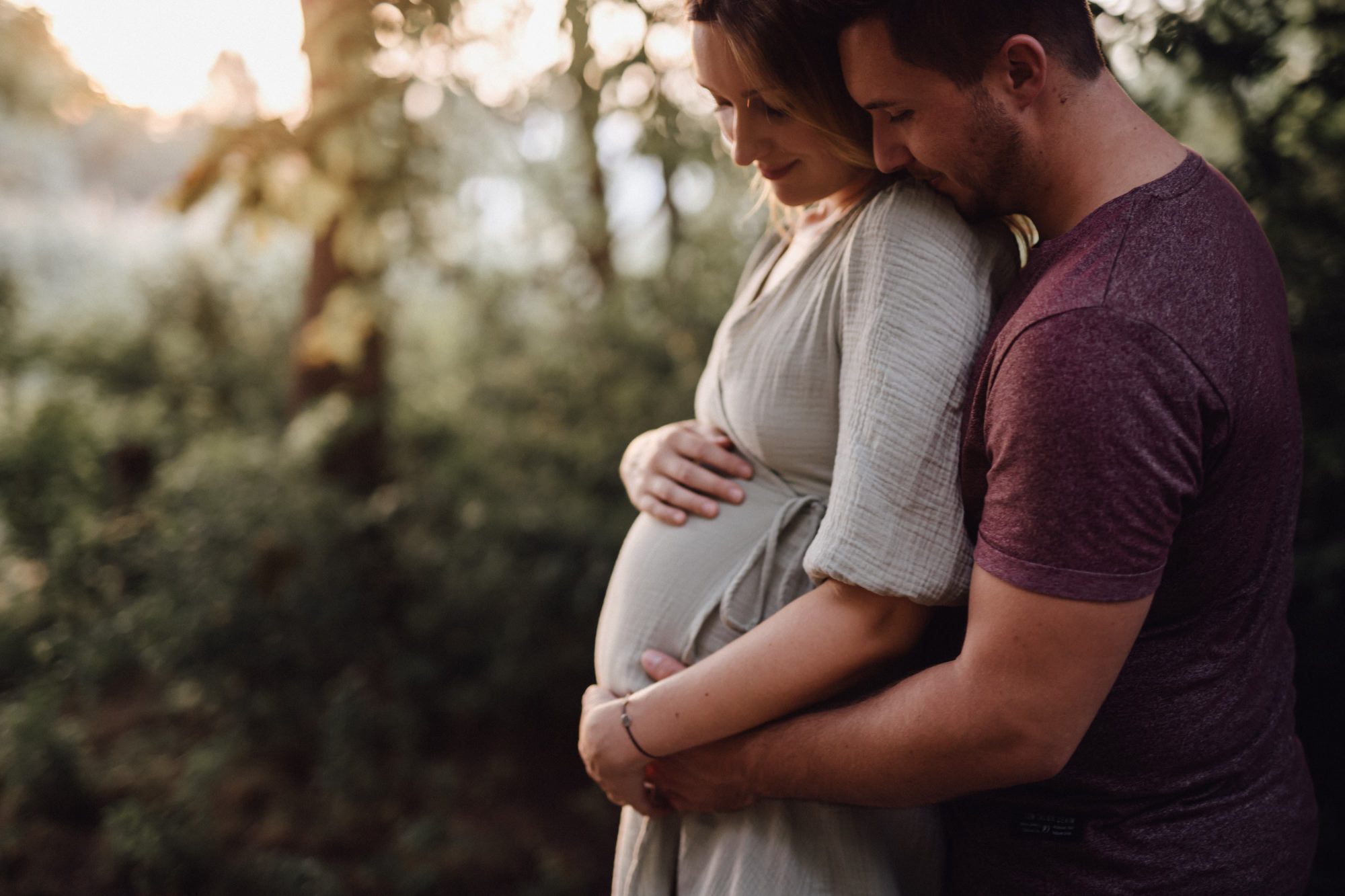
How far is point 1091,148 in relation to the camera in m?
1.05

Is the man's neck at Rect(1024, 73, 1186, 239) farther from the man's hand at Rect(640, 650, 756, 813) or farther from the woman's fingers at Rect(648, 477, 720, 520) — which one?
the man's hand at Rect(640, 650, 756, 813)

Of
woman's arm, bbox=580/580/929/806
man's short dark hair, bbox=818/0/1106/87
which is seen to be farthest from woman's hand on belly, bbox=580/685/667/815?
man's short dark hair, bbox=818/0/1106/87

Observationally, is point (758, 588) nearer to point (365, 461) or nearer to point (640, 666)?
point (640, 666)

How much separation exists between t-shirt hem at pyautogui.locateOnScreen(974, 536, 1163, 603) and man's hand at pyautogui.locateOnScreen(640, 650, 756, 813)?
1.77 feet

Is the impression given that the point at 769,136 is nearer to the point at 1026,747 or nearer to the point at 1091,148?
the point at 1091,148

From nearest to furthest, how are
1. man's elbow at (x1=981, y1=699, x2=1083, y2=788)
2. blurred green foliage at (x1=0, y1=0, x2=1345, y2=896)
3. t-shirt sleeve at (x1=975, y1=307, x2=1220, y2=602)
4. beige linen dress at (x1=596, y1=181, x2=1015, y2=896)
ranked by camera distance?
t-shirt sleeve at (x1=975, y1=307, x2=1220, y2=602) < man's elbow at (x1=981, y1=699, x2=1083, y2=788) < beige linen dress at (x1=596, y1=181, x2=1015, y2=896) < blurred green foliage at (x1=0, y1=0, x2=1345, y2=896)

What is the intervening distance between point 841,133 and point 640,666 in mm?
913

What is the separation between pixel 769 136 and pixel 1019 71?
0.40 metres

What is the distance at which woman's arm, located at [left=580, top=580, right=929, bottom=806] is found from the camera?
1135mm

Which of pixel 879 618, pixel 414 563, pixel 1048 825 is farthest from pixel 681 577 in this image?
pixel 414 563

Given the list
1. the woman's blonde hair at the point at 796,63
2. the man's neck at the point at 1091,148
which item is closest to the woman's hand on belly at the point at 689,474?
the woman's blonde hair at the point at 796,63

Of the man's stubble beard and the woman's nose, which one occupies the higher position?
the woman's nose

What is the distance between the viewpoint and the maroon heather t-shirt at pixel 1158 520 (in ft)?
2.86

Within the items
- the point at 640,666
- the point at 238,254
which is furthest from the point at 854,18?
the point at 238,254
